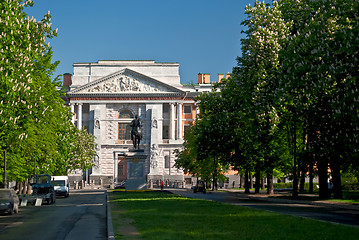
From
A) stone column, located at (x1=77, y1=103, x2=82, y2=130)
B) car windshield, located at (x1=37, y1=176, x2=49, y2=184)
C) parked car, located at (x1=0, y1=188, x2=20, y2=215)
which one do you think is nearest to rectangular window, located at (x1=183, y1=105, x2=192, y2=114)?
stone column, located at (x1=77, y1=103, x2=82, y2=130)

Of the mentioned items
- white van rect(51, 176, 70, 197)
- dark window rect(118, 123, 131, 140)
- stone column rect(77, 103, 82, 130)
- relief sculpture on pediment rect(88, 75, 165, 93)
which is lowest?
white van rect(51, 176, 70, 197)

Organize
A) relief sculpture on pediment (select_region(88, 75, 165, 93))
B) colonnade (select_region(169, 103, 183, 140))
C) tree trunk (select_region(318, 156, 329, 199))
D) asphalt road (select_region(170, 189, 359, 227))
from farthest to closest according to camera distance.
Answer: colonnade (select_region(169, 103, 183, 140)) → relief sculpture on pediment (select_region(88, 75, 165, 93)) → tree trunk (select_region(318, 156, 329, 199)) → asphalt road (select_region(170, 189, 359, 227))

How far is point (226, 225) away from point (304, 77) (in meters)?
18.5

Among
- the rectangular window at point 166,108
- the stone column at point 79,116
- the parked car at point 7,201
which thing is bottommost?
the parked car at point 7,201

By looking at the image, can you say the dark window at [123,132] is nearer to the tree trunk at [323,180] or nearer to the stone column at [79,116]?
the stone column at [79,116]

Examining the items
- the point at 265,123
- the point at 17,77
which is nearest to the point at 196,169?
the point at 265,123

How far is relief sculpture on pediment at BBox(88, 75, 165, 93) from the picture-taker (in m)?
122

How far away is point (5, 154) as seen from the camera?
42344 mm

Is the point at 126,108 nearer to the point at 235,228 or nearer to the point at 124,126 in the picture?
the point at 124,126

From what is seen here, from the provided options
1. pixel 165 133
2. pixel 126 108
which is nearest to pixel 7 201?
pixel 126 108

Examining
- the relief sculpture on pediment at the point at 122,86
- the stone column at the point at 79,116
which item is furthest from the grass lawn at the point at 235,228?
the stone column at the point at 79,116

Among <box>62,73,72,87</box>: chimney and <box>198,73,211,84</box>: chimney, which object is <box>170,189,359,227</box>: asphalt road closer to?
<box>198,73,211,84</box>: chimney

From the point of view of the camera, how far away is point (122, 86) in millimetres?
122312

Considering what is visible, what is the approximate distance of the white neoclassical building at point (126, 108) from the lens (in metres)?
121
